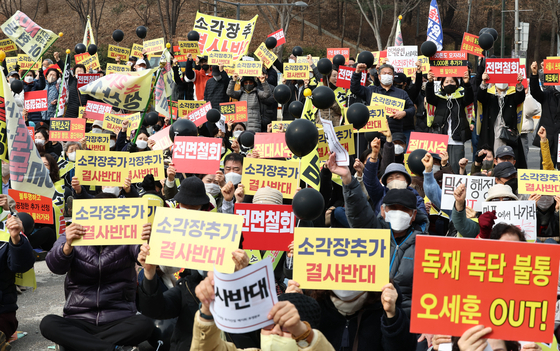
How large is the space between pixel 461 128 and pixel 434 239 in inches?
321

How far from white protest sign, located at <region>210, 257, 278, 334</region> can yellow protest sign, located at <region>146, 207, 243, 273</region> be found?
2.00 ft

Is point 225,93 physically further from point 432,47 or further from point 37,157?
point 37,157

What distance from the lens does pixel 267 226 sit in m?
4.79

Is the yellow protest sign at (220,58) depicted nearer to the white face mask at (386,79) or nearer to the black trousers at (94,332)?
the white face mask at (386,79)

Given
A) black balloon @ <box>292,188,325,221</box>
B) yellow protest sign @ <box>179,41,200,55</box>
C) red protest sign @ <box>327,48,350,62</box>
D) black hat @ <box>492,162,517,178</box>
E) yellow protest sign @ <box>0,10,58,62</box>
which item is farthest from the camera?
red protest sign @ <box>327,48,350,62</box>

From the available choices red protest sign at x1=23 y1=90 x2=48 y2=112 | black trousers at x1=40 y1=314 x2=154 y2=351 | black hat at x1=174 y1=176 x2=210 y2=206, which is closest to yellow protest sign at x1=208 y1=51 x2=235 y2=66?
red protest sign at x1=23 y1=90 x2=48 y2=112

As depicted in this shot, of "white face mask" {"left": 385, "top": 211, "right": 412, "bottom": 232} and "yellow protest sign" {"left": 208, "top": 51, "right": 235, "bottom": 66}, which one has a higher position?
"yellow protest sign" {"left": 208, "top": 51, "right": 235, "bottom": 66}

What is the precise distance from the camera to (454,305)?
2707 millimetres

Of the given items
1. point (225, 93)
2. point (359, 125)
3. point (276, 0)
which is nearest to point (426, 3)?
point (276, 0)

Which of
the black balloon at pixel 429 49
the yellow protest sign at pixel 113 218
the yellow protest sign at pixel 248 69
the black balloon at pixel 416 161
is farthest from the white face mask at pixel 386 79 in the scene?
the yellow protest sign at pixel 113 218

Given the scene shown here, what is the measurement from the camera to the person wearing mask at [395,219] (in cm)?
417

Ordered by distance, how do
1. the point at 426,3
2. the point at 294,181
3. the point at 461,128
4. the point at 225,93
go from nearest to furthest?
the point at 294,181
the point at 461,128
the point at 225,93
the point at 426,3

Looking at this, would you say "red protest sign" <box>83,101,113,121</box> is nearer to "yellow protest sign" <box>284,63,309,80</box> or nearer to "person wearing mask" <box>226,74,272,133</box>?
"person wearing mask" <box>226,74,272,133</box>

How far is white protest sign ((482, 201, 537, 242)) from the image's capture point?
16.2ft
